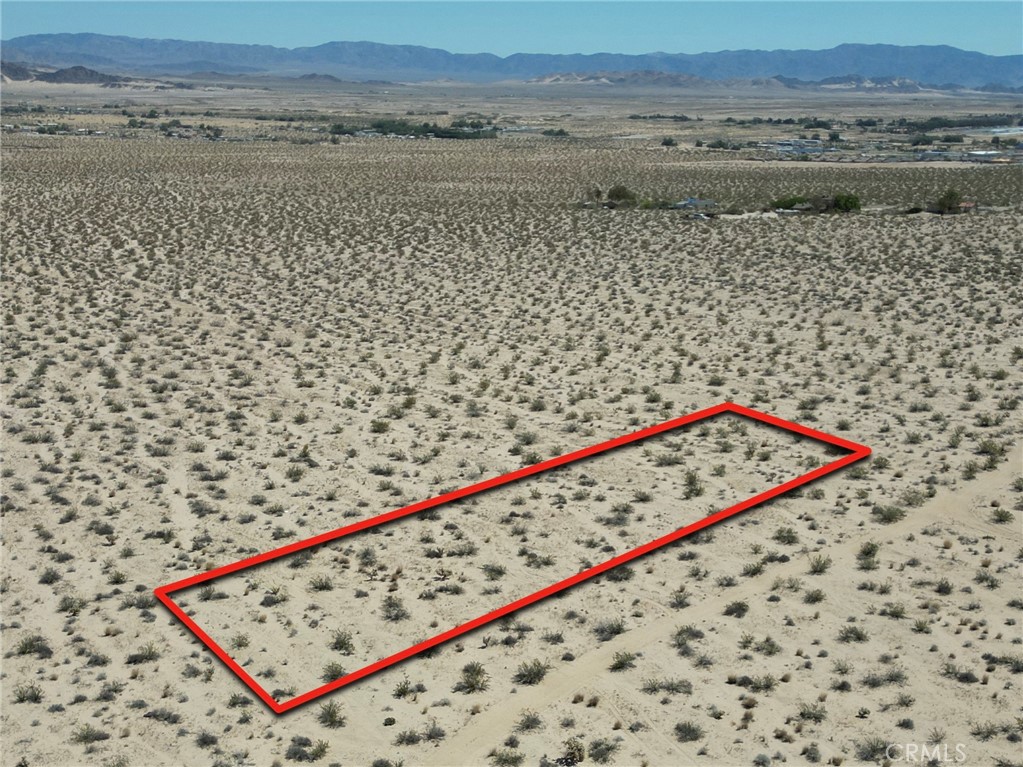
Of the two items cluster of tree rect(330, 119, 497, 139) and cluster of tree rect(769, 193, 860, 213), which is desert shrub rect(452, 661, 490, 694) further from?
cluster of tree rect(330, 119, 497, 139)

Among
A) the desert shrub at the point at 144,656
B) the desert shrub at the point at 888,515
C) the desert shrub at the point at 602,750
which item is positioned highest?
the desert shrub at the point at 888,515

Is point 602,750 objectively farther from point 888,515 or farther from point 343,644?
point 888,515

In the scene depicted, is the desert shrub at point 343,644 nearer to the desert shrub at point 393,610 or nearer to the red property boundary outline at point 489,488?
the red property boundary outline at point 489,488

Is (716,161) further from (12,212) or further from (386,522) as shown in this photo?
(386,522)

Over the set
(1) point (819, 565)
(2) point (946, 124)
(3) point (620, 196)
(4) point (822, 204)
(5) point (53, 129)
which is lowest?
(1) point (819, 565)

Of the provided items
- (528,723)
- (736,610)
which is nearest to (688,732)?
(528,723)

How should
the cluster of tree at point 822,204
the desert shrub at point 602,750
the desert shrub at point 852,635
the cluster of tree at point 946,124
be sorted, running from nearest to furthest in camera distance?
1. the desert shrub at point 602,750
2. the desert shrub at point 852,635
3. the cluster of tree at point 822,204
4. the cluster of tree at point 946,124

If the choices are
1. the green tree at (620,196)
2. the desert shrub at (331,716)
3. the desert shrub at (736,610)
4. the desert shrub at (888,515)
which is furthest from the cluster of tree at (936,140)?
the desert shrub at (331,716)

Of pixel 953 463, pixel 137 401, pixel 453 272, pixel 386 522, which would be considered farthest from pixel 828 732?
pixel 453 272
